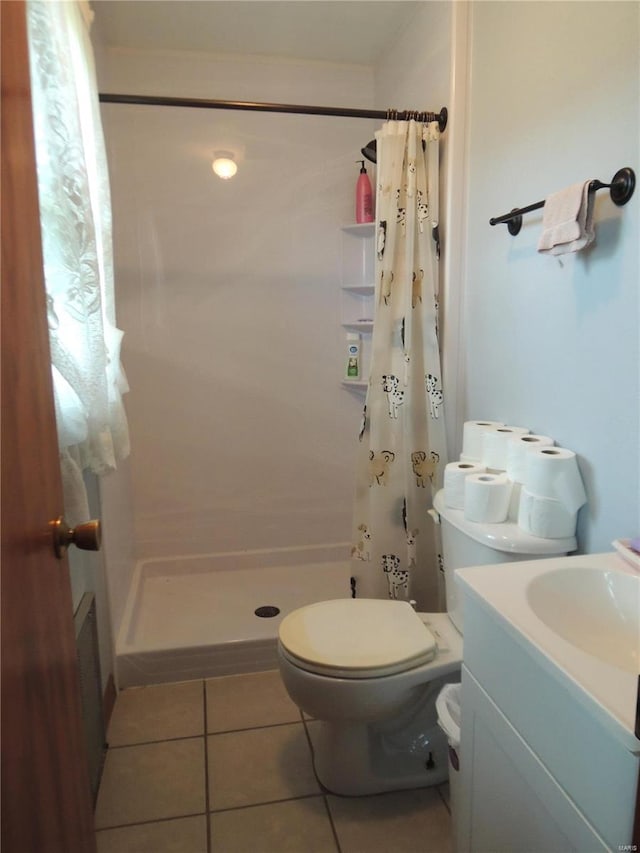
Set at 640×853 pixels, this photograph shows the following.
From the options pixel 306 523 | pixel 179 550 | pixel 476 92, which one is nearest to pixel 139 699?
pixel 179 550

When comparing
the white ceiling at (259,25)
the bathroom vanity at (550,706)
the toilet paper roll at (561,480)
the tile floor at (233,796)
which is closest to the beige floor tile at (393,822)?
the tile floor at (233,796)

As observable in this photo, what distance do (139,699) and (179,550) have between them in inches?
35.3

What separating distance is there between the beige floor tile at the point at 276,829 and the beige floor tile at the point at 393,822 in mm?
46

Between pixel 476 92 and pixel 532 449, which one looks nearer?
pixel 532 449

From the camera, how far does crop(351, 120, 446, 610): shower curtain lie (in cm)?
194

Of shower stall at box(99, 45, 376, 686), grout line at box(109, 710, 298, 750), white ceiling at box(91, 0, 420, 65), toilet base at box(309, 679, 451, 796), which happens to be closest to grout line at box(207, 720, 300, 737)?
grout line at box(109, 710, 298, 750)

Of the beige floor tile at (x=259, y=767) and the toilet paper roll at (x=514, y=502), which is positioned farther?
the beige floor tile at (x=259, y=767)

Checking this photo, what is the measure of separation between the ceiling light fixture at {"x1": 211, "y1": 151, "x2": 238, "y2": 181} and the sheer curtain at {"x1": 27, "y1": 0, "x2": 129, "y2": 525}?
1083 millimetres

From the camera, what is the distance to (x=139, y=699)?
2.01m

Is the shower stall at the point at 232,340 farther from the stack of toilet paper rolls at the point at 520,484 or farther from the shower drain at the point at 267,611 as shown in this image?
the stack of toilet paper rolls at the point at 520,484

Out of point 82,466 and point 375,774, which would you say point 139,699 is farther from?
point 82,466

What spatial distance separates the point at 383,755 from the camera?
162cm

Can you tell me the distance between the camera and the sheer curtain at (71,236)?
1104 millimetres

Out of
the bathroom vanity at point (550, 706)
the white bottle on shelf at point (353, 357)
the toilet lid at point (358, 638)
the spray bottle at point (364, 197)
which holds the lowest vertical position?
the toilet lid at point (358, 638)
